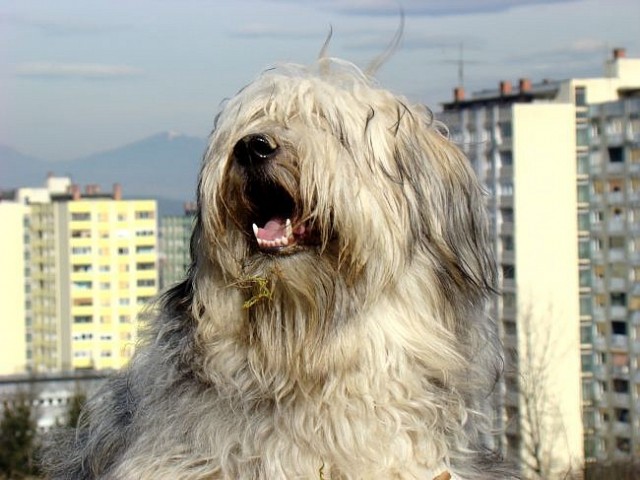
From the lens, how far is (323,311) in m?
4.11

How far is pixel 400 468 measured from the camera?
13.9 ft

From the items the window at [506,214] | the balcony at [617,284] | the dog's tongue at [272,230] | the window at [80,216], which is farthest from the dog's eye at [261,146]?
the window at [80,216]

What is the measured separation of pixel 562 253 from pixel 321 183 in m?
40.4

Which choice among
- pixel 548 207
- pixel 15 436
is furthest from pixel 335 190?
pixel 548 207

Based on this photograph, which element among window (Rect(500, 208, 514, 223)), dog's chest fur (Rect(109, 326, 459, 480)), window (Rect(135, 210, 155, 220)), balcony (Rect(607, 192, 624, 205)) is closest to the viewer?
dog's chest fur (Rect(109, 326, 459, 480))

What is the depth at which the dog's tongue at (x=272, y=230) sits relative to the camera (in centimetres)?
404

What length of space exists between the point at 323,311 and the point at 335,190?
394 mm

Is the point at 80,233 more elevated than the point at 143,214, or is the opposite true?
the point at 143,214

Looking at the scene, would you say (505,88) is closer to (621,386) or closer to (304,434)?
(621,386)

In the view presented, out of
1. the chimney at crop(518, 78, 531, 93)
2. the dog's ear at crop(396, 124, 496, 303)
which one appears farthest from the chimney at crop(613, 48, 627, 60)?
the dog's ear at crop(396, 124, 496, 303)

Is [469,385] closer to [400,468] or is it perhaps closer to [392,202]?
[400,468]

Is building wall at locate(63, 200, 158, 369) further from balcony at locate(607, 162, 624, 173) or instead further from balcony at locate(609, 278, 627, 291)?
balcony at locate(607, 162, 624, 173)

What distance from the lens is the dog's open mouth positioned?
13.2 ft

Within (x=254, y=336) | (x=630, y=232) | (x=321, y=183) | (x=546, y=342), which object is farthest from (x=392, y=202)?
(x=630, y=232)
